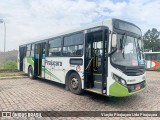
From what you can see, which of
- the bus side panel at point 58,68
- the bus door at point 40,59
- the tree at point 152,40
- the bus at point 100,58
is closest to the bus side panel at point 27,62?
the bus door at point 40,59

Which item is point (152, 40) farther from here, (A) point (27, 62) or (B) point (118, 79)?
(B) point (118, 79)

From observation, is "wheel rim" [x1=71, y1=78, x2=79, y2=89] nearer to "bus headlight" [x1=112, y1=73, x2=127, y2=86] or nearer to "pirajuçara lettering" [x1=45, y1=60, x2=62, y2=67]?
"pirajuçara lettering" [x1=45, y1=60, x2=62, y2=67]

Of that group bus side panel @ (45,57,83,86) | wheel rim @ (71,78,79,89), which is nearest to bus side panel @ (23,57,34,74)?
bus side panel @ (45,57,83,86)

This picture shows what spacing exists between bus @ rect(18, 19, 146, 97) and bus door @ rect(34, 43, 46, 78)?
0.63 meters

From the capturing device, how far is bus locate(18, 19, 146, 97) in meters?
5.97

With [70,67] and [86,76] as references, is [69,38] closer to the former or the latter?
[70,67]

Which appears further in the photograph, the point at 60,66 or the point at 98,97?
the point at 60,66

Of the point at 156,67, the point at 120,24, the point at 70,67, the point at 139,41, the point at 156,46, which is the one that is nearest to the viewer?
the point at 120,24

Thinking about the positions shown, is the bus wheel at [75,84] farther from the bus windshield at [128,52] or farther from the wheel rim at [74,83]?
the bus windshield at [128,52]

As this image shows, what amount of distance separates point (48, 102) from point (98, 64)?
2537 mm

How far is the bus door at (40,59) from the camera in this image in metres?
10.8

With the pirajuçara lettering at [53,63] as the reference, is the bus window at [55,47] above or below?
above

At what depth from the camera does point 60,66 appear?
8.87 meters

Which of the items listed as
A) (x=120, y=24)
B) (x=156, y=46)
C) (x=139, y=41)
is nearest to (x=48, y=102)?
(x=120, y=24)
